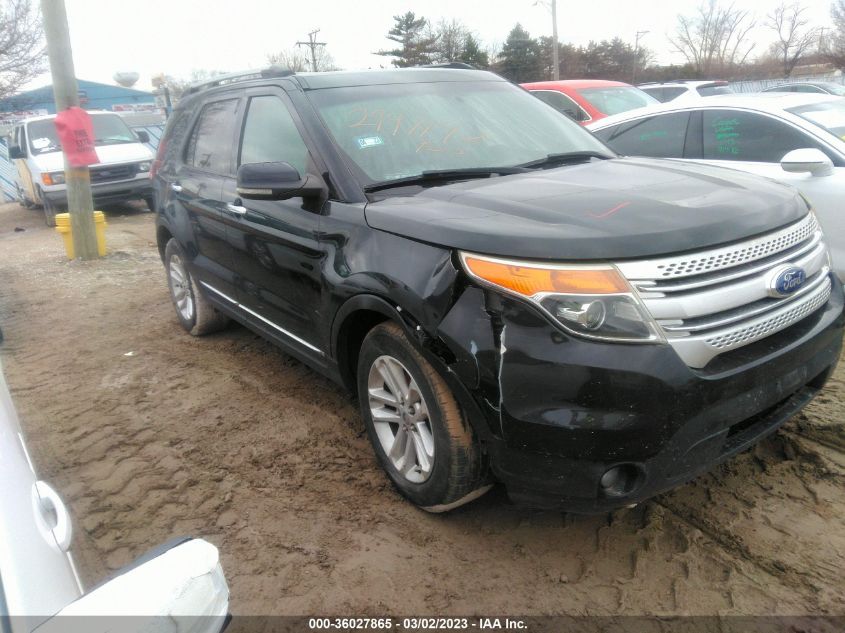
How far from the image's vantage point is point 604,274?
2.14 meters

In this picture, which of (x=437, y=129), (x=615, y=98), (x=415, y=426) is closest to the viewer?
(x=415, y=426)

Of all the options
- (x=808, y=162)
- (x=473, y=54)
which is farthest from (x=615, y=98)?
(x=473, y=54)

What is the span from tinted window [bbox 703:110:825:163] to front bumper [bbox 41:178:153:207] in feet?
33.6

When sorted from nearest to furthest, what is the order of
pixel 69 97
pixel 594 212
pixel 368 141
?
pixel 594 212, pixel 368 141, pixel 69 97

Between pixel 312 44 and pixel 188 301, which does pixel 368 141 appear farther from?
pixel 312 44

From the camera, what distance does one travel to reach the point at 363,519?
9.41ft

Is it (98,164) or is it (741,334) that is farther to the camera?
(98,164)

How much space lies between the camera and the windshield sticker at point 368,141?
3182mm

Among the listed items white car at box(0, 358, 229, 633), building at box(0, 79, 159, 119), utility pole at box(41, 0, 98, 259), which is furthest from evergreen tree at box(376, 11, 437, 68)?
white car at box(0, 358, 229, 633)

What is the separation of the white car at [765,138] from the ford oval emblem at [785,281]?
1.87m

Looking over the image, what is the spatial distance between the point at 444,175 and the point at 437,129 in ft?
1.39

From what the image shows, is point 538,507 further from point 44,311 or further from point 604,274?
point 44,311

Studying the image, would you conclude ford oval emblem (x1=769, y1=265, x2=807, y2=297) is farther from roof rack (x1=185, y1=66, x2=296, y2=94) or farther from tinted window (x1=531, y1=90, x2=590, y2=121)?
tinted window (x1=531, y1=90, x2=590, y2=121)

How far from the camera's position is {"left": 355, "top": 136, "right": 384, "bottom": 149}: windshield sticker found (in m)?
3.18
